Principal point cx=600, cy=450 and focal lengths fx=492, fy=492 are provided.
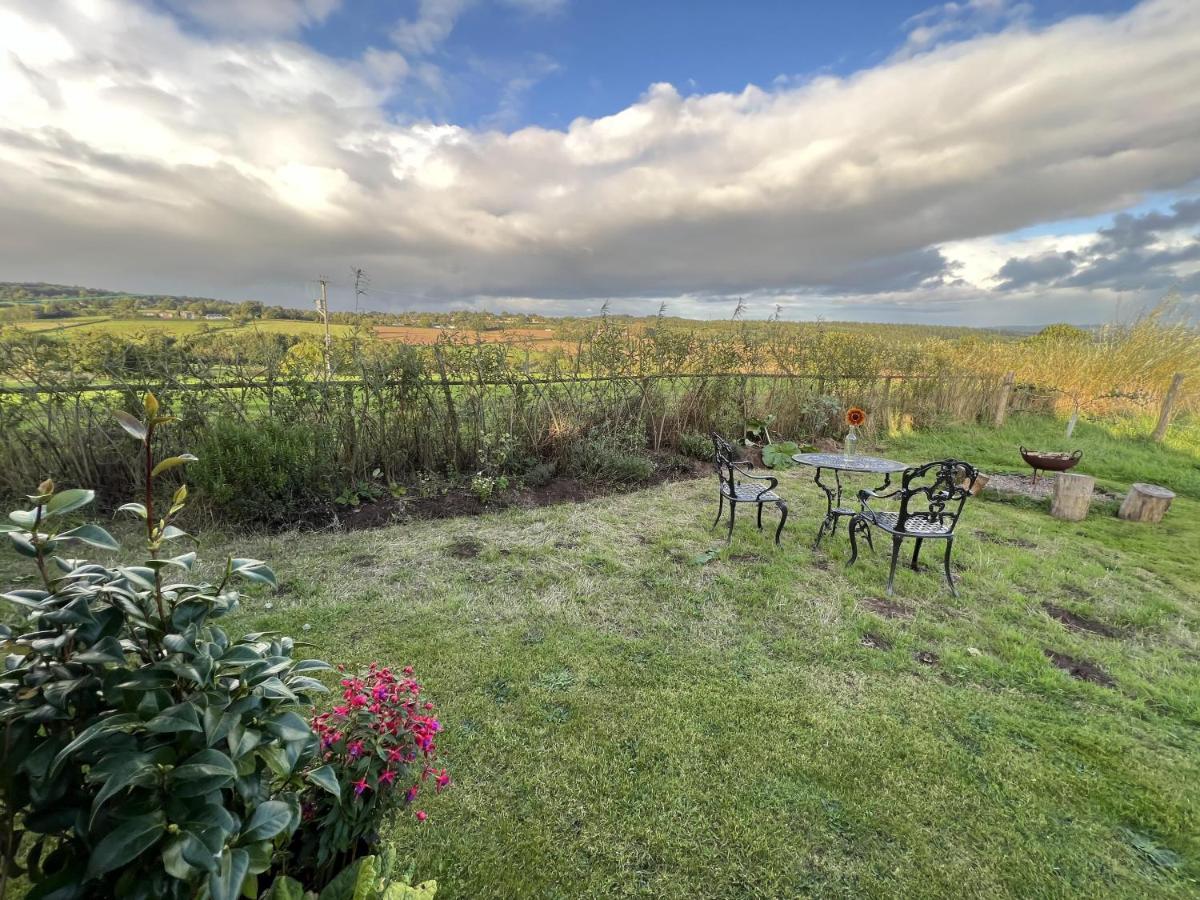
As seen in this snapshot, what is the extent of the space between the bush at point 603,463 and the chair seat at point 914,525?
9.53 ft

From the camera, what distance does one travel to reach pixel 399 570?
390 cm

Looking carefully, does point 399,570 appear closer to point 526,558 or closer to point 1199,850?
point 526,558

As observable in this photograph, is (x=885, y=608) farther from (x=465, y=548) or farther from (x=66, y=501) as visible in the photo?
(x=66, y=501)

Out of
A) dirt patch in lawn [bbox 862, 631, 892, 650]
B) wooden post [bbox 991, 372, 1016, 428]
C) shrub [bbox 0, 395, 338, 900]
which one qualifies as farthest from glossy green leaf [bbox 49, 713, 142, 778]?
wooden post [bbox 991, 372, 1016, 428]

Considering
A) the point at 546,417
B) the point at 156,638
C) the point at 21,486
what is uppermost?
the point at 156,638

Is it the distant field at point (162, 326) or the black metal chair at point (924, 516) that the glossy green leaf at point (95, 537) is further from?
the distant field at point (162, 326)

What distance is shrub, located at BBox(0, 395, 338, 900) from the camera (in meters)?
0.74

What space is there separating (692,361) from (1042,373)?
9375 millimetres

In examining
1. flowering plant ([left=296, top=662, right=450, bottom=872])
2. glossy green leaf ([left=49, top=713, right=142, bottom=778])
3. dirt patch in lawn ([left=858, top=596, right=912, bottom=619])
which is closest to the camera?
glossy green leaf ([left=49, top=713, right=142, bottom=778])

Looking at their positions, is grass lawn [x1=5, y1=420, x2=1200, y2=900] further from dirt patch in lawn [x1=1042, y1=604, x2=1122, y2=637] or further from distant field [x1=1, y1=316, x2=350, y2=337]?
distant field [x1=1, y1=316, x2=350, y2=337]

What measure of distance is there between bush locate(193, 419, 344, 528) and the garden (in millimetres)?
34

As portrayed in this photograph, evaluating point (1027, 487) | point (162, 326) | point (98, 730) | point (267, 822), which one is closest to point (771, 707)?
point (267, 822)

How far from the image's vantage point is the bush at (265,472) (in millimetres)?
4277

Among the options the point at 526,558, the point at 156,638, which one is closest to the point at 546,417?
the point at 526,558
